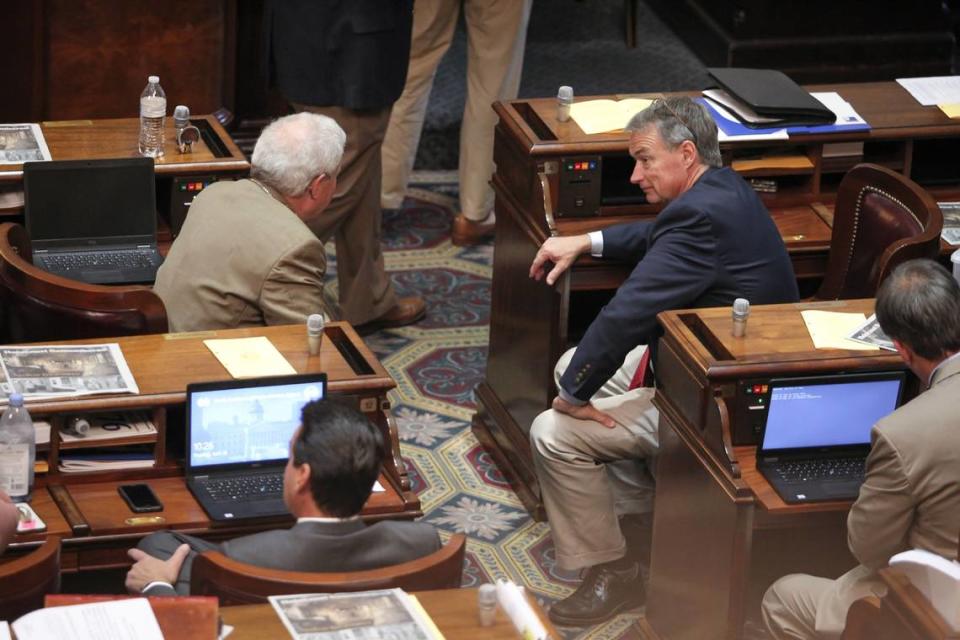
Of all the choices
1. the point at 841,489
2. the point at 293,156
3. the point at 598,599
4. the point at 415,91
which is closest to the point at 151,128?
the point at 293,156

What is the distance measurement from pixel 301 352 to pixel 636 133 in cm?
117

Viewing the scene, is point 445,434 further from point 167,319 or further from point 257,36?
point 257,36

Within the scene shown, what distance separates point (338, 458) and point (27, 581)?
0.61 metres

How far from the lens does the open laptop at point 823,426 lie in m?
3.99

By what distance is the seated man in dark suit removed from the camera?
3234 mm

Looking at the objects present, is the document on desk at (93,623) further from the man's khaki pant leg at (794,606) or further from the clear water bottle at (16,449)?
the man's khaki pant leg at (794,606)

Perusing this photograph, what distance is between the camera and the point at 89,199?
502cm

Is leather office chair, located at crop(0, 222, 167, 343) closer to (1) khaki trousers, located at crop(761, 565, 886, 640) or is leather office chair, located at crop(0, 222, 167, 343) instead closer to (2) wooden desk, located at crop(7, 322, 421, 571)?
(2) wooden desk, located at crop(7, 322, 421, 571)

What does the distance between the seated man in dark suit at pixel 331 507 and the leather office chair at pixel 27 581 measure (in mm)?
331

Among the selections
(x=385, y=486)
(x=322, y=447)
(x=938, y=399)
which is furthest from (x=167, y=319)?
(x=938, y=399)

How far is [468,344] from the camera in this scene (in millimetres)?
6297

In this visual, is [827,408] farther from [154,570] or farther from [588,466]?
[154,570]

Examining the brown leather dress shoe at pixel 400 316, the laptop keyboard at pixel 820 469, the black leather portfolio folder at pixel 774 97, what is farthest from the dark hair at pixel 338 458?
the brown leather dress shoe at pixel 400 316

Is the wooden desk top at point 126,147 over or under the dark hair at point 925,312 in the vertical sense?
under
